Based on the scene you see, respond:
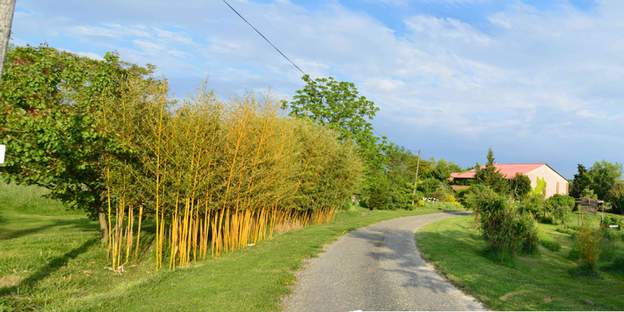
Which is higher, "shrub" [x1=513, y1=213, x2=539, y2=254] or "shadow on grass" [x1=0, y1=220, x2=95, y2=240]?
"shrub" [x1=513, y1=213, x2=539, y2=254]

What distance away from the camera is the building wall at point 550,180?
53.5 meters

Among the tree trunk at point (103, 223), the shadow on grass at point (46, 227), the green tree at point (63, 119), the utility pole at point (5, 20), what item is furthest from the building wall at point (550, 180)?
the utility pole at point (5, 20)

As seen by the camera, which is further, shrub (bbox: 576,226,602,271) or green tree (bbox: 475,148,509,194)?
green tree (bbox: 475,148,509,194)

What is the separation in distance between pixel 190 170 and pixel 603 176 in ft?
183

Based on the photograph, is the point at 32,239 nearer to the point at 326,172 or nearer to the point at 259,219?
the point at 259,219

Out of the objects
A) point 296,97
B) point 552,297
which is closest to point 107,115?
point 552,297

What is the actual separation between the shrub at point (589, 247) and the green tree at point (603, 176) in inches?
1710

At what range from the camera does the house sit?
53.3 m

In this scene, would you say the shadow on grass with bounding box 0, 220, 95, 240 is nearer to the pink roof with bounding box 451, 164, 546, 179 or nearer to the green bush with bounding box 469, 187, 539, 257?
the green bush with bounding box 469, 187, 539, 257

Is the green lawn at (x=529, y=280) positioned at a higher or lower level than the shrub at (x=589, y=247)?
lower

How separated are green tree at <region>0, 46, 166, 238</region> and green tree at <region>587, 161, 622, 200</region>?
179 feet

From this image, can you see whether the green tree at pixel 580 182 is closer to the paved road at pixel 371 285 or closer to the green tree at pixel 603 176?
the green tree at pixel 603 176

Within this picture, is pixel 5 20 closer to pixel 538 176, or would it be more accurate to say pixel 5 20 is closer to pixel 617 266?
pixel 617 266

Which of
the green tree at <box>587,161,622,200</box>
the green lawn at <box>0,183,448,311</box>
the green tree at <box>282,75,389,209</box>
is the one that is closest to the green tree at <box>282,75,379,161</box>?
the green tree at <box>282,75,389,209</box>
